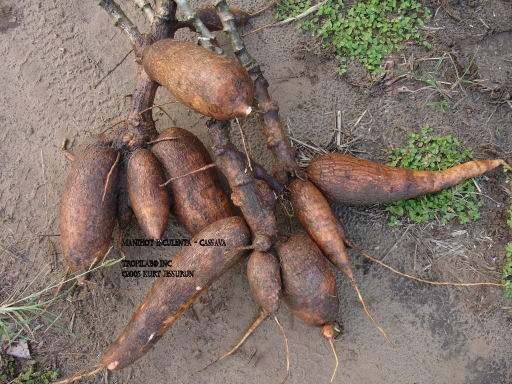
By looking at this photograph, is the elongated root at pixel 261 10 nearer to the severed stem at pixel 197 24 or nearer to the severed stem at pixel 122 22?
the severed stem at pixel 197 24

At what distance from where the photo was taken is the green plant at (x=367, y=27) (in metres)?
2.95

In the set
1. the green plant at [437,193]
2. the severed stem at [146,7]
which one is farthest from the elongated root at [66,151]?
the green plant at [437,193]

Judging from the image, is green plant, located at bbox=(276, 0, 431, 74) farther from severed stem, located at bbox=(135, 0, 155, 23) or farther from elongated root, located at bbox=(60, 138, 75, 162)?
elongated root, located at bbox=(60, 138, 75, 162)

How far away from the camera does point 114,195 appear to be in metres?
2.58

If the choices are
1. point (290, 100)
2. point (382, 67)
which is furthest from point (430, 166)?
point (290, 100)

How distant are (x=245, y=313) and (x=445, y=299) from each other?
144 cm

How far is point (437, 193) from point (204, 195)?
168cm

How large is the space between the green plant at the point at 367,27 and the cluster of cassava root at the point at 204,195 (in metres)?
0.80

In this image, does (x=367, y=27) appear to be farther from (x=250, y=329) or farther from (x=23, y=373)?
(x=23, y=373)

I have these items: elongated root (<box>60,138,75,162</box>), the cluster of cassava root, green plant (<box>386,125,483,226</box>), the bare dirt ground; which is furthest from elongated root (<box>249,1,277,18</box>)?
elongated root (<box>60,138,75,162</box>)

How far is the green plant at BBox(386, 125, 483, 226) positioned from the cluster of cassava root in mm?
152

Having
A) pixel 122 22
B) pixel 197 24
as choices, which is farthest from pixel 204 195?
pixel 122 22

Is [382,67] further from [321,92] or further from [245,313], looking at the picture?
[245,313]

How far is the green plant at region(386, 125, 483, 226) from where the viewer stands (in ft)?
9.14
